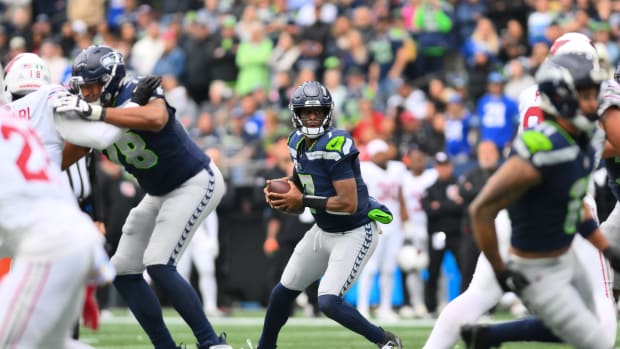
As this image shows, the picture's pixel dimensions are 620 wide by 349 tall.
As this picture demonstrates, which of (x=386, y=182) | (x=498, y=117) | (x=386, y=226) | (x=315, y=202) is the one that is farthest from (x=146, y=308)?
(x=498, y=117)

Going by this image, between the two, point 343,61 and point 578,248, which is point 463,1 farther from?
point 578,248

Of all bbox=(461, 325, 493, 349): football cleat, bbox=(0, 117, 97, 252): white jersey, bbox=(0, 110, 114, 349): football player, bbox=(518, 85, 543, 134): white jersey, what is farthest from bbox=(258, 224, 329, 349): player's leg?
bbox=(0, 117, 97, 252): white jersey

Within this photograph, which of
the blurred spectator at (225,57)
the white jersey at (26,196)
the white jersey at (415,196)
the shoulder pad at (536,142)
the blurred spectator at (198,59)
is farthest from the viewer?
the blurred spectator at (198,59)

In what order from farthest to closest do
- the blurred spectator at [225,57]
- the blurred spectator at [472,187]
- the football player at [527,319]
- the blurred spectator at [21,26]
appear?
the blurred spectator at [21,26] → the blurred spectator at [225,57] → the blurred spectator at [472,187] → the football player at [527,319]

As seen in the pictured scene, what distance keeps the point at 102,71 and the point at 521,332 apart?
2787 millimetres

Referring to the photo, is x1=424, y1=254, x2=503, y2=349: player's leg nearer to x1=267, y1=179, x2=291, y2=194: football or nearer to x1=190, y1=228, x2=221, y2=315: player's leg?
x1=267, y1=179, x2=291, y2=194: football

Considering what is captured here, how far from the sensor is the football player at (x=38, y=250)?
4.84 meters

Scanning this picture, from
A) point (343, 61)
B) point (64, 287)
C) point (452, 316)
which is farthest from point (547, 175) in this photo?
point (343, 61)

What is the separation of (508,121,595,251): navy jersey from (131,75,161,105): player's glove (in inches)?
97.1

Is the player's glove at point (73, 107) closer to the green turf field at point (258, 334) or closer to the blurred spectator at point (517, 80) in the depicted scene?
the green turf field at point (258, 334)

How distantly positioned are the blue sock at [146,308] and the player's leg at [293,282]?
0.60 meters

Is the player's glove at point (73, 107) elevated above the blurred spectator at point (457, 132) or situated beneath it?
elevated above

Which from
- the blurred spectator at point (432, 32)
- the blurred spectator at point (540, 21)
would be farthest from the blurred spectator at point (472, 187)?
the blurred spectator at point (432, 32)

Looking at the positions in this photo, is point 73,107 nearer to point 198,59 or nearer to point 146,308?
point 146,308
